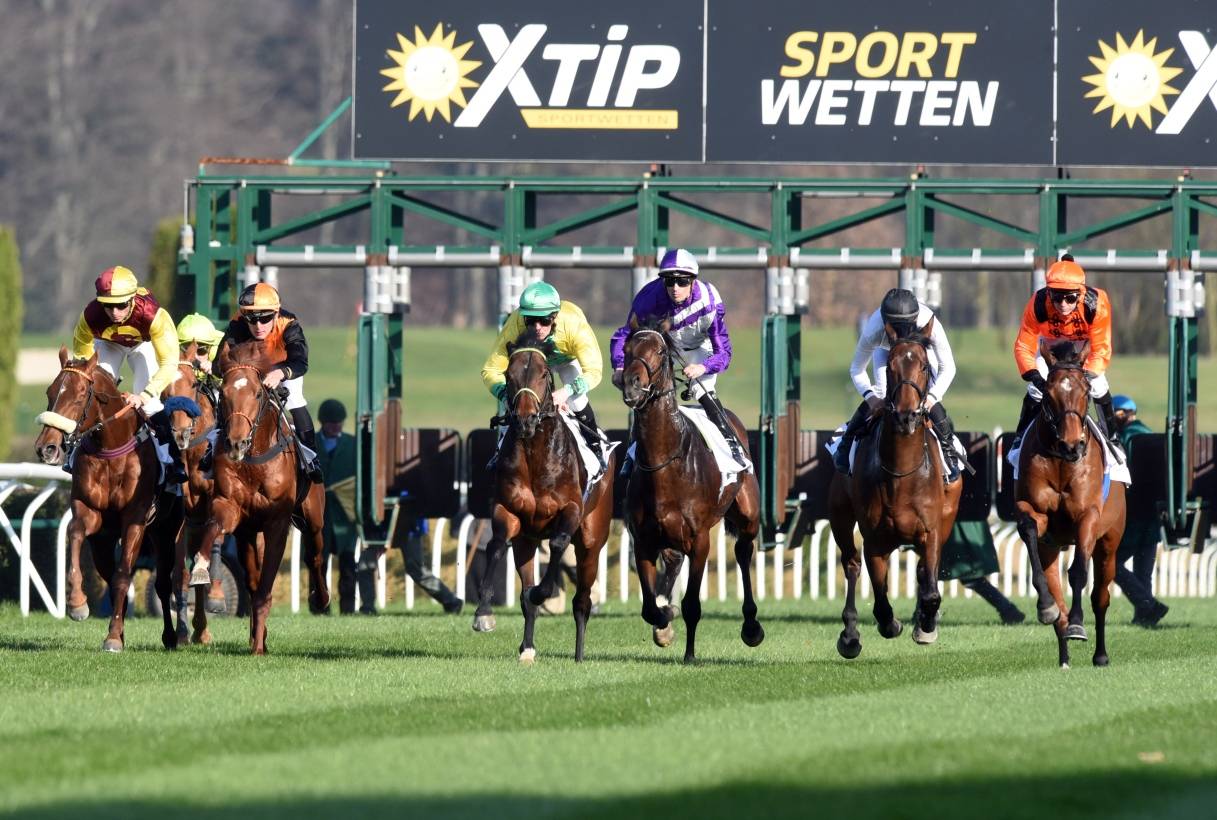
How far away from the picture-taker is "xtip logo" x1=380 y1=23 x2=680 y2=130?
1717 cm

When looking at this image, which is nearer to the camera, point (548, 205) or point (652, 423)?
point (652, 423)

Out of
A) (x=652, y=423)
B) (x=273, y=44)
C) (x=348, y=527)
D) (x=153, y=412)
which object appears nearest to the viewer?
(x=652, y=423)

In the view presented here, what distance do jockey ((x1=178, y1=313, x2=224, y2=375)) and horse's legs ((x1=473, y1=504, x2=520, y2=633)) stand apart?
3214 millimetres

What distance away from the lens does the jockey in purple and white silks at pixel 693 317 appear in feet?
39.5

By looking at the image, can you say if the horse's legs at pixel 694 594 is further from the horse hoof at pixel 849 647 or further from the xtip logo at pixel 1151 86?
the xtip logo at pixel 1151 86

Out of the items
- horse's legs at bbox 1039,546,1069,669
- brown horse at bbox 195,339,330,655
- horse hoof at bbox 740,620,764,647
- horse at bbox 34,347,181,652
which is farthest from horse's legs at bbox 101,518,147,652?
horse's legs at bbox 1039,546,1069,669

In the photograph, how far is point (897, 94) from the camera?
56.1 ft

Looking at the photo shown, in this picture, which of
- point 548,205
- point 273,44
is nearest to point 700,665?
point 548,205

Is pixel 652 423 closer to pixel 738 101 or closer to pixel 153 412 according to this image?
pixel 153 412

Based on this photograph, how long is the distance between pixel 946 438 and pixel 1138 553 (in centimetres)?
523

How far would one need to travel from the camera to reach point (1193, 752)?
7.95 metres

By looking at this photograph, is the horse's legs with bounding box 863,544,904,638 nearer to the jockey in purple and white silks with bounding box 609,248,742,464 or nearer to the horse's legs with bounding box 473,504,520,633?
the jockey in purple and white silks with bounding box 609,248,742,464

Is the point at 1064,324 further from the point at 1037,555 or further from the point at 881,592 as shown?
the point at 881,592

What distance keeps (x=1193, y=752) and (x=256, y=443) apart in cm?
546
